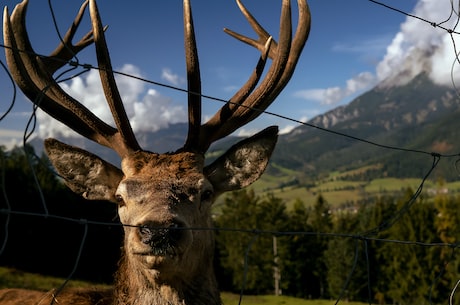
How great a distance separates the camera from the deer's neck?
3.83 metres

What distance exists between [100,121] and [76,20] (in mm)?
1454

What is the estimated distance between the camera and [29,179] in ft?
115

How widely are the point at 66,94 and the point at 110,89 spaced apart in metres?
0.54

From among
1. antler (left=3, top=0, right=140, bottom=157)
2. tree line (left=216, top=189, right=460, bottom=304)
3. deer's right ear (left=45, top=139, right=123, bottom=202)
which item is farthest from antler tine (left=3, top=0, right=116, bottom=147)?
tree line (left=216, top=189, right=460, bottom=304)

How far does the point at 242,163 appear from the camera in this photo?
4.76 m

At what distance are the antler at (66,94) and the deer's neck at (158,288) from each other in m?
1.13

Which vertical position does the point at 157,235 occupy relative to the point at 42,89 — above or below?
below

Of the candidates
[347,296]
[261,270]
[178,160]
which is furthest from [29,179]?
[178,160]

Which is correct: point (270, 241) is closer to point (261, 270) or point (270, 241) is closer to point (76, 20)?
point (261, 270)

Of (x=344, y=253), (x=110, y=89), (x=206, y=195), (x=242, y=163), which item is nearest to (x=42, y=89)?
(x=110, y=89)

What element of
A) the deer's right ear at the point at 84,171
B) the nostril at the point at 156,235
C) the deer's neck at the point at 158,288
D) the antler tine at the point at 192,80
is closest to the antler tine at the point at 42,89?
the deer's right ear at the point at 84,171

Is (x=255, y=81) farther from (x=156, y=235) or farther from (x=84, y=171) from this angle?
(x=156, y=235)

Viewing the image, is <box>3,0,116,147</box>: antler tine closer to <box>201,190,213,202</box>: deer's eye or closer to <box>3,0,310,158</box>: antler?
<box>3,0,310,158</box>: antler

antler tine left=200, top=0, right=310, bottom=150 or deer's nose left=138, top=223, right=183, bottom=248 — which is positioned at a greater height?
antler tine left=200, top=0, right=310, bottom=150
